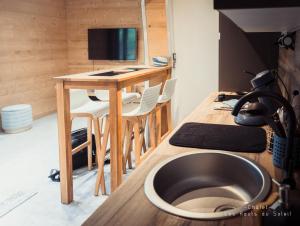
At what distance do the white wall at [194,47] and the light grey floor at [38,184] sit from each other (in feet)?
4.39

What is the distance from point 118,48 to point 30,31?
1725 mm

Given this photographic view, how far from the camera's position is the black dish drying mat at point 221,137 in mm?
1339

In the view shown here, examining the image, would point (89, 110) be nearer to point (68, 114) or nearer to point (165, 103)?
point (68, 114)

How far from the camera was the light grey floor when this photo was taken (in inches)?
102

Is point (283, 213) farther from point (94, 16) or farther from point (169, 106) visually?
point (94, 16)

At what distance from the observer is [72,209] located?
271cm

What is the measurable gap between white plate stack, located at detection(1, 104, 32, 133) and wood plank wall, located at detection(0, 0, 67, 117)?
14.3 inches

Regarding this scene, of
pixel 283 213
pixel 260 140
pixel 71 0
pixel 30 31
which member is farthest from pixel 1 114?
pixel 283 213

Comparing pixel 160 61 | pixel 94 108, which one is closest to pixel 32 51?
pixel 160 61

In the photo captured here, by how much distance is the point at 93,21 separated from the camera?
271 inches

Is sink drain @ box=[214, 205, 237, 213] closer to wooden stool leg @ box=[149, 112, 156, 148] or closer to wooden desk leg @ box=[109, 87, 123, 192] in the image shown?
wooden desk leg @ box=[109, 87, 123, 192]

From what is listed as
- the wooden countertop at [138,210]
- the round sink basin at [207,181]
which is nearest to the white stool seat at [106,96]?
the round sink basin at [207,181]

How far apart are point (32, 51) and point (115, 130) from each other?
410cm

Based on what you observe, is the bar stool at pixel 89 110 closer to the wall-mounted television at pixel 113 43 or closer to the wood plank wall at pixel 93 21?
the wall-mounted television at pixel 113 43
